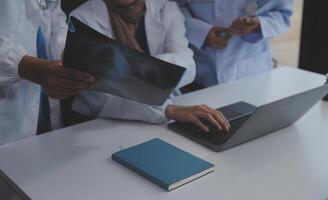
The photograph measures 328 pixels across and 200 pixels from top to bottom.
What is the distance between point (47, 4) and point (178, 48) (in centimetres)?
43

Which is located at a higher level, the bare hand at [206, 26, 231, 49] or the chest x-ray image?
the chest x-ray image

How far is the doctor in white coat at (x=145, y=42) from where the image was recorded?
4.05 ft

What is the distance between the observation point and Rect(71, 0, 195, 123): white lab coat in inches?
49.0

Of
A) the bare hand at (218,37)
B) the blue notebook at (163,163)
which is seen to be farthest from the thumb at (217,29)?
the blue notebook at (163,163)

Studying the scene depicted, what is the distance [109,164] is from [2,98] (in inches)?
14.4

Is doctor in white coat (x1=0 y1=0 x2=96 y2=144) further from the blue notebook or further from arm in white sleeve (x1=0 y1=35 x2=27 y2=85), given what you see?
the blue notebook

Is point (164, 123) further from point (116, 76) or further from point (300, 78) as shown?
point (300, 78)

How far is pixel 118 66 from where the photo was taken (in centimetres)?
99

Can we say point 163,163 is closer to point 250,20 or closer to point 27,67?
point 27,67

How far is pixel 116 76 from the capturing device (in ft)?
3.33

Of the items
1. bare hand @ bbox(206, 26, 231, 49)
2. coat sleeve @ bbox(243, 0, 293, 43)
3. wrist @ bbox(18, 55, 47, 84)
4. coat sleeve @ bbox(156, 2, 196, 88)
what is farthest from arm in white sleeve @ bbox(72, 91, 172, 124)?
coat sleeve @ bbox(243, 0, 293, 43)

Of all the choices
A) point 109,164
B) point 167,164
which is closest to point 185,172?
point 167,164

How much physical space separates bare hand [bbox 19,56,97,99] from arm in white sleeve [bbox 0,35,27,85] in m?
0.01

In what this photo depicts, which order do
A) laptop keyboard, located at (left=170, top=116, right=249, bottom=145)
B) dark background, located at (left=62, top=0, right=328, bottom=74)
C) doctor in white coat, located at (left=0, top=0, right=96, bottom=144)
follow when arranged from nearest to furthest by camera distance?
doctor in white coat, located at (left=0, top=0, right=96, bottom=144), laptop keyboard, located at (left=170, top=116, right=249, bottom=145), dark background, located at (left=62, top=0, right=328, bottom=74)
